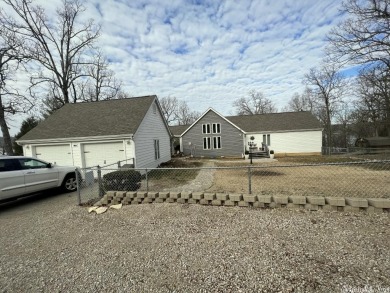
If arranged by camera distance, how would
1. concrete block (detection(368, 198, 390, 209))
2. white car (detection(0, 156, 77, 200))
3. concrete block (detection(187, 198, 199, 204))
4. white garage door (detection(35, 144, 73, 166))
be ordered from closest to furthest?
concrete block (detection(368, 198, 390, 209)) < concrete block (detection(187, 198, 199, 204)) < white car (detection(0, 156, 77, 200)) < white garage door (detection(35, 144, 73, 166))

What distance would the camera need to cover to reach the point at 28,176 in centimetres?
701

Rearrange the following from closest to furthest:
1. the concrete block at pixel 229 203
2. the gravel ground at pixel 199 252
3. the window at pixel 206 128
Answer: the gravel ground at pixel 199 252 → the concrete block at pixel 229 203 → the window at pixel 206 128

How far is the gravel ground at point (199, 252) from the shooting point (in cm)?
271

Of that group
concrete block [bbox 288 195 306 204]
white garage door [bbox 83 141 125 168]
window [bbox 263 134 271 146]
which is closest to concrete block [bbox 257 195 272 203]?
concrete block [bbox 288 195 306 204]

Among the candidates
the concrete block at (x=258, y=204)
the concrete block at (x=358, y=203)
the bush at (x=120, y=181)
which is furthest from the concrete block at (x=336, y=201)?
the bush at (x=120, y=181)

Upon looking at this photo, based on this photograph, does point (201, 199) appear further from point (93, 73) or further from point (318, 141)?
point (93, 73)

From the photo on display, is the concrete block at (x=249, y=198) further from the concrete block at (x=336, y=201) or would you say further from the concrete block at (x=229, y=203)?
the concrete block at (x=336, y=201)

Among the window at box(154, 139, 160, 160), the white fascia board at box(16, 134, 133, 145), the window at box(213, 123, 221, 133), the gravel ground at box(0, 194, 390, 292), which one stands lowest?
the gravel ground at box(0, 194, 390, 292)

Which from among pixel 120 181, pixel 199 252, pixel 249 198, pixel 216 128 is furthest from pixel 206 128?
pixel 199 252

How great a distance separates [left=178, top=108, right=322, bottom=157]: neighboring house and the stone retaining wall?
19115 millimetres

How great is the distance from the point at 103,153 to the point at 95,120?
2.91m

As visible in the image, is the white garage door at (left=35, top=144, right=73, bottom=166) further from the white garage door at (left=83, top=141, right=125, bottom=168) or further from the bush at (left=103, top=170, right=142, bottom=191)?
the bush at (left=103, top=170, right=142, bottom=191)

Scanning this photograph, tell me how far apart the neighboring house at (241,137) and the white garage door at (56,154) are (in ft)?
48.2

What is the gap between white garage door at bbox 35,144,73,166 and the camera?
12.3 metres
